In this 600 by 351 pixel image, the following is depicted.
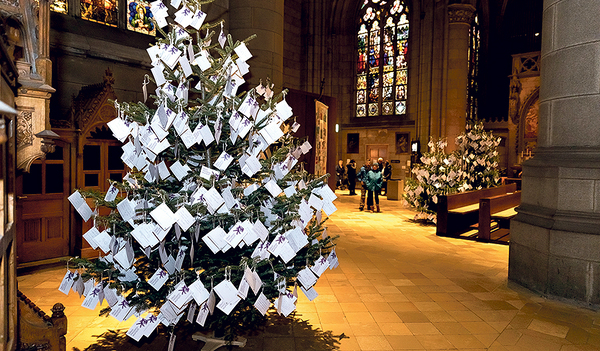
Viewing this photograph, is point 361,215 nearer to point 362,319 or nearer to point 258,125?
point 362,319

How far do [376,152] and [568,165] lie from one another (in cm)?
1572

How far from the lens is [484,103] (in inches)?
882

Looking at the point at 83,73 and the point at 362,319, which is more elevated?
the point at 83,73

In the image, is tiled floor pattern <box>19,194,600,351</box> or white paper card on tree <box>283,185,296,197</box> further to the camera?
tiled floor pattern <box>19,194,600,351</box>

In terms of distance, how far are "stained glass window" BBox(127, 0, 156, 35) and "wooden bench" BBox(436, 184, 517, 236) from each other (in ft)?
21.6

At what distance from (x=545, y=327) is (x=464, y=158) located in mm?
6940

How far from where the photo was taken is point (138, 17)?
713 cm

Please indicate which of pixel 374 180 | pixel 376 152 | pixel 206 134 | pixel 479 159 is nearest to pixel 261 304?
pixel 206 134

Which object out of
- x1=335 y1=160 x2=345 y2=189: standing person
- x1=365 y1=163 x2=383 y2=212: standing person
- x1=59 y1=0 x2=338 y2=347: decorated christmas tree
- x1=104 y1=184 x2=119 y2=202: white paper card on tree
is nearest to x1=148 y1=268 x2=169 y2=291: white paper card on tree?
x1=59 y1=0 x2=338 y2=347: decorated christmas tree

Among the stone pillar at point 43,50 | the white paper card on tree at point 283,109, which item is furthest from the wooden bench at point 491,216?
the stone pillar at point 43,50

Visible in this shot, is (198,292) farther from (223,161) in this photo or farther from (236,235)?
(223,161)

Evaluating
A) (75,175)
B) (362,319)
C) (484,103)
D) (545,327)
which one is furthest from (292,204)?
(484,103)

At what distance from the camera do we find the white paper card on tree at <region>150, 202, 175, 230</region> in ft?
7.42

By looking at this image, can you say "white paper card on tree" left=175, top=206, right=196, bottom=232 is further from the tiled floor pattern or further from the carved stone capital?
the carved stone capital
